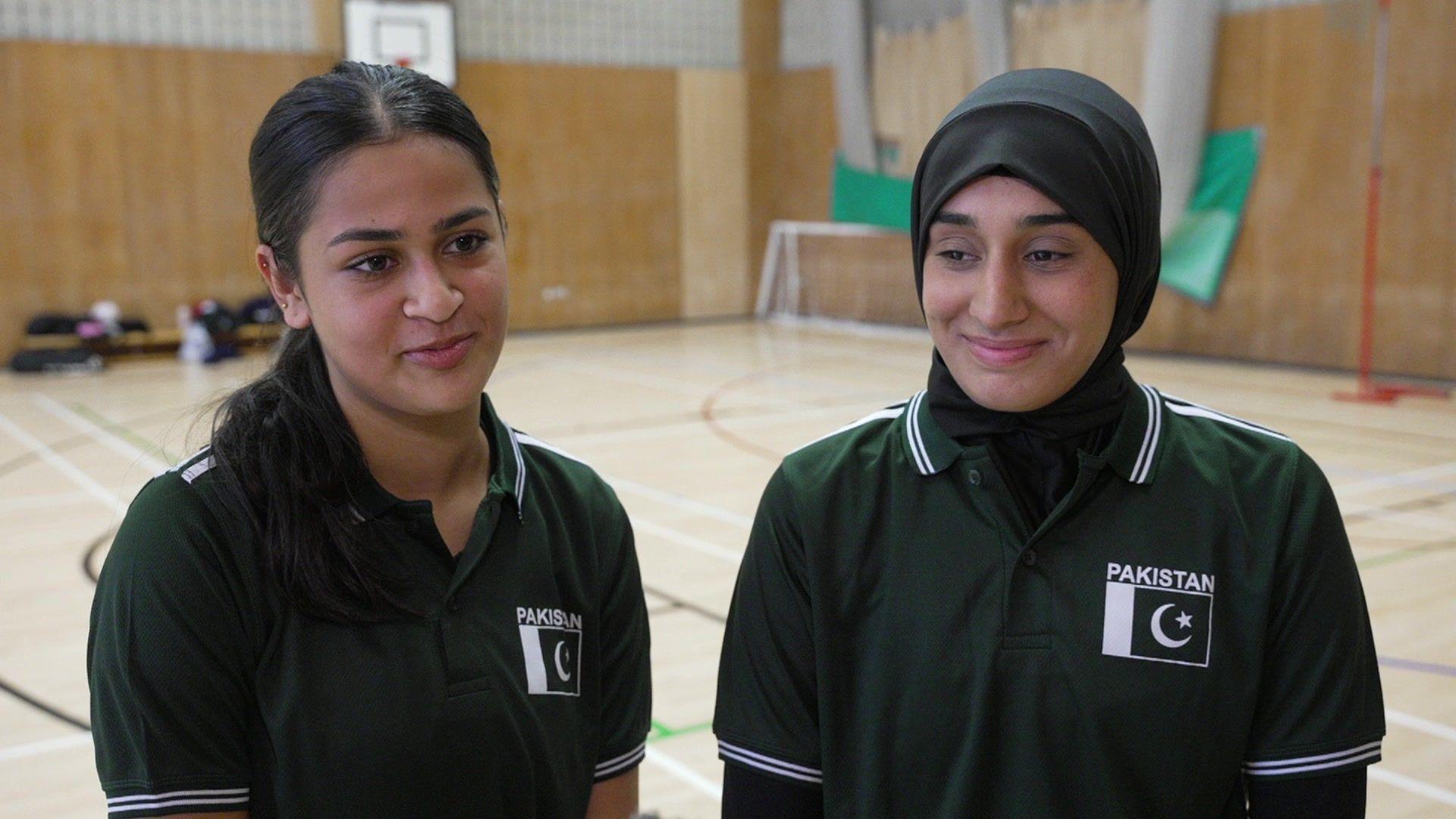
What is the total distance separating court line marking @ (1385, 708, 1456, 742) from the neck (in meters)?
2.35

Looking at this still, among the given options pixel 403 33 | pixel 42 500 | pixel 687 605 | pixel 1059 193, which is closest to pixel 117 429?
pixel 42 500

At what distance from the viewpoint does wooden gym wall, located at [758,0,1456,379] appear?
846cm

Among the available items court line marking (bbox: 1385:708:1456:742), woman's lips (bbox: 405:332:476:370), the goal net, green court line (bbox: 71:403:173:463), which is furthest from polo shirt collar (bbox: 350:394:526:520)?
the goal net

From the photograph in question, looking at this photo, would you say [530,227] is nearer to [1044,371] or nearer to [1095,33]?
[1095,33]

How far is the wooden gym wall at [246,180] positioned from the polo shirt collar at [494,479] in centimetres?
932

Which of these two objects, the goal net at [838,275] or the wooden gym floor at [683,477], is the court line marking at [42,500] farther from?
the goal net at [838,275]

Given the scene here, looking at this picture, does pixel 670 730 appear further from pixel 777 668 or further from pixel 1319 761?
pixel 1319 761

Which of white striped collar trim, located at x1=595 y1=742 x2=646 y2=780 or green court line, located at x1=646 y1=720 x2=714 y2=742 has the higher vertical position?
white striped collar trim, located at x1=595 y1=742 x2=646 y2=780

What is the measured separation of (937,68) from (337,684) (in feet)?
35.4

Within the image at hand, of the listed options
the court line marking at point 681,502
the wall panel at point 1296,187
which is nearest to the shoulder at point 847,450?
the court line marking at point 681,502

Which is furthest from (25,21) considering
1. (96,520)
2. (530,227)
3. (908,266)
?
(908,266)

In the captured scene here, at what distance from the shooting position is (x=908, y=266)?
39.4 ft

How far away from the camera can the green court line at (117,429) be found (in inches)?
263

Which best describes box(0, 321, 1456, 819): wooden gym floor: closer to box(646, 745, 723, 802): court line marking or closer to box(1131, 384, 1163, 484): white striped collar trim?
box(646, 745, 723, 802): court line marking
